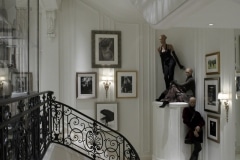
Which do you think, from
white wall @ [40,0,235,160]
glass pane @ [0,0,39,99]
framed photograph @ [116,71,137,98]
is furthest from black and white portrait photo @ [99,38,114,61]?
glass pane @ [0,0,39,99]

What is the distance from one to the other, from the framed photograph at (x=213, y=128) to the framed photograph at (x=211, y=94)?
0.19 m

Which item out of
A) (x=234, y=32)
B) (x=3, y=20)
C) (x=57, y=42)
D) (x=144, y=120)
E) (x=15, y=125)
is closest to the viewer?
(x=15, y=125)

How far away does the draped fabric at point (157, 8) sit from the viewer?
2.87 meters

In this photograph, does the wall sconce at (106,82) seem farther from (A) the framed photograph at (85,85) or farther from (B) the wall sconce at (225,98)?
(B) the wall sconce at (225,98)

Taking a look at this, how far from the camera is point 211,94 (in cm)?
688

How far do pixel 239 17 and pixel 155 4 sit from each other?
3.76 ft

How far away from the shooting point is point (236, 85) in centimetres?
671

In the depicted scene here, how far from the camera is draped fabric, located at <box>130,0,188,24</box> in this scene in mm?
2868

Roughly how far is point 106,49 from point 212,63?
10.5 ft

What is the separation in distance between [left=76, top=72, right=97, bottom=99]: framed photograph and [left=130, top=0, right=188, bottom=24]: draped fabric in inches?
172

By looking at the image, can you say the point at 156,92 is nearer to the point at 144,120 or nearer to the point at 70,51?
the point at 144,120

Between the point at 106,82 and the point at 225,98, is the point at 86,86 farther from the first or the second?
the point at 225,98

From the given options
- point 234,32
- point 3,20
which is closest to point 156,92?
point 234,32

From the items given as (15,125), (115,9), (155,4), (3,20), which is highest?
(115,9)
